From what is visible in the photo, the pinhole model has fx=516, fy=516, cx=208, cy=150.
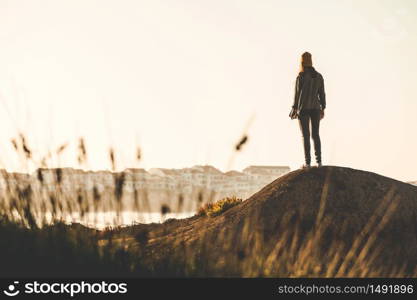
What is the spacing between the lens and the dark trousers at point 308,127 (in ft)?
37.6

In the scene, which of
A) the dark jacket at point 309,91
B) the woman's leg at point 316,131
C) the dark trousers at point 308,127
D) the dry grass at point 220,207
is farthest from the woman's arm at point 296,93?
the dry grass at point 220,207

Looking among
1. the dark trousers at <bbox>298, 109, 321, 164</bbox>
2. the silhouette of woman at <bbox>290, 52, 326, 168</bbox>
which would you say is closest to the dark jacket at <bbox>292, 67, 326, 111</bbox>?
the silhouette of woman at <bbox>290, 52, 326, 168</bbox>

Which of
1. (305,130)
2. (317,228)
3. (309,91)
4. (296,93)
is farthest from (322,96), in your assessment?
(317,228)

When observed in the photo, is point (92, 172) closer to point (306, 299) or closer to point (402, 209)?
point (306, 299)

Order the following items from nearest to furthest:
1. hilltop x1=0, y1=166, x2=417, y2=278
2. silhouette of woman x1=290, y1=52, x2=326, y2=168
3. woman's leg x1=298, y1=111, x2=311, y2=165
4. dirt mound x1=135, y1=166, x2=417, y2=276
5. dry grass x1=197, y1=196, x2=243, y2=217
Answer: hilltop x1=0, y1=166, x2=417, y2=278 → dirt mound x1=135, y1=166, x2=417, y2=276 → woman's leg x1=298, y1=111, x2=311, y2=165 → silhouette of woman x1=290, y1=52, x2=326, y2=168 → dry grass x1=197, y1=196, x2=243, y2=217

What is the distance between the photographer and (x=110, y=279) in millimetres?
5195

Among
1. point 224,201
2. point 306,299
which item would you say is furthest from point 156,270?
point 224,201

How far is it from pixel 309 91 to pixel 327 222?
299 centimetres

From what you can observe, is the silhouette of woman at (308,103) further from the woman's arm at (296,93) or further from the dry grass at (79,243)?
the dry grass at (79,243)

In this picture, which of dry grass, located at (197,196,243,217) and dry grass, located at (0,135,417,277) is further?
dry grass, located at (197,196,243,217)

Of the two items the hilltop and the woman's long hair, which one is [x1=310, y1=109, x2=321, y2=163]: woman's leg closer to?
the hilltop

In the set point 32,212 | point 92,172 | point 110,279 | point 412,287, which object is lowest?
point 412,287

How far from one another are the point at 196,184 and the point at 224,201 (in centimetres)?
636

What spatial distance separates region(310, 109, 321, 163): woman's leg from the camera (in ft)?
37.7
